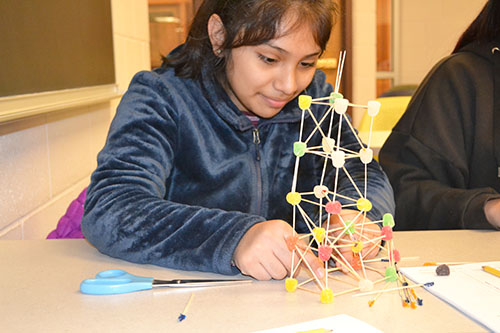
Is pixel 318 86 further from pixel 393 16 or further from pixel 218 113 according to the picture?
pixel 393 16

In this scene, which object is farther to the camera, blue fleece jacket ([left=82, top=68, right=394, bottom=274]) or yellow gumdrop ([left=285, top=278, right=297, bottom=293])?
blue fleece jacket ([left=82, top=68, right=394, bottom=274])

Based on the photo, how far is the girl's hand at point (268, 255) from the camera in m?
0.78

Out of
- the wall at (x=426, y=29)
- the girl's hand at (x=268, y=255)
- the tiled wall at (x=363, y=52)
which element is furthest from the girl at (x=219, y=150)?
the wall at (x=426, y=29)

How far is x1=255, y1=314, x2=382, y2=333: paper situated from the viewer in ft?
1.95

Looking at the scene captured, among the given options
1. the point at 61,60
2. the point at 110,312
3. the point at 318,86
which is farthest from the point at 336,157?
the point at 61,60

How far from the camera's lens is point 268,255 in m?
0.78

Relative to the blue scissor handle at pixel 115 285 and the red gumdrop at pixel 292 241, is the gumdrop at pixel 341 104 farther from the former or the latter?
the blue scissor handle at pixel 115 285

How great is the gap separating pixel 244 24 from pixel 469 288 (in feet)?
2.03

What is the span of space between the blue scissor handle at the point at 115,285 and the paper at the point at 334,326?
0.22 metres

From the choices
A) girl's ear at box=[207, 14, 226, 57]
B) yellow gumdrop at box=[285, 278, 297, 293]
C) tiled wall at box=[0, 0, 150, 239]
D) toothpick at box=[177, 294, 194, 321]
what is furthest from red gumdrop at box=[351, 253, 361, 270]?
tiled wall at box=[0, 0, 150, 239]

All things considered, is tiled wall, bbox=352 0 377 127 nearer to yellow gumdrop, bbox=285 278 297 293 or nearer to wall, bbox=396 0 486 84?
wall, bbox=396 0 486 84

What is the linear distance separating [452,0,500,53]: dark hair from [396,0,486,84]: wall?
11.0 feet

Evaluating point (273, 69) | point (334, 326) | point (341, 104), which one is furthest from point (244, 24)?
point (334, 326)

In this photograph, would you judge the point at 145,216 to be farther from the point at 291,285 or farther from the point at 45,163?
the point at 45,163
